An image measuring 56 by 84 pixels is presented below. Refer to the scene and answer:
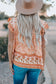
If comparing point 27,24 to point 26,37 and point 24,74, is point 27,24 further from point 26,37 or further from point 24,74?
point 24,74

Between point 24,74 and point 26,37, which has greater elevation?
point 26,37

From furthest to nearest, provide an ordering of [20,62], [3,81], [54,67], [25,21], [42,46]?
[54,67], [3,81], [42,46], [20,62], [25,21]

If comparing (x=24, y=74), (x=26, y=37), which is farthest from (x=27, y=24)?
(x=24, y=74)

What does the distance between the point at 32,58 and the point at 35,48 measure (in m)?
0.13

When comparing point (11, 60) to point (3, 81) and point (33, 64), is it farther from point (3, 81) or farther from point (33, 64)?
point (3, 81)

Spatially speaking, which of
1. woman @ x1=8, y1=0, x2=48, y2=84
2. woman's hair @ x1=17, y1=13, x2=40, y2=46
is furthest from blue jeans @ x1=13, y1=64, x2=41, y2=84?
woman's hair @ x1=17, y1=13, x2=40, y2=46

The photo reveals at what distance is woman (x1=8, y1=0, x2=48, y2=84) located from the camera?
4.23 feet

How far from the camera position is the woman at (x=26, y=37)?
1.29m

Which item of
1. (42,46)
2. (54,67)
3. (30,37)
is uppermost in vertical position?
(30,37)

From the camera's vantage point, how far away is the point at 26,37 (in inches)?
52.1

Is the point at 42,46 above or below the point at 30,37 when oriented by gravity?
below

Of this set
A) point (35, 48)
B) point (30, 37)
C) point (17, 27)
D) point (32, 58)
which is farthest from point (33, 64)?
point (17, 27)

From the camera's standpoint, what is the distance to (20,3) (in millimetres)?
1329

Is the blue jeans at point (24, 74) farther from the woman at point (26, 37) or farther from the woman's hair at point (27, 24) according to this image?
the woman's hair at point (27, 24)
